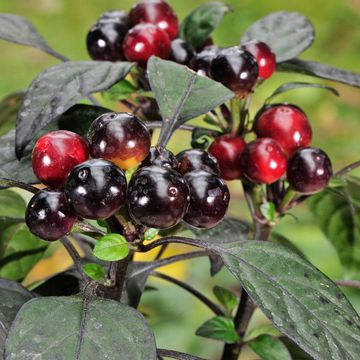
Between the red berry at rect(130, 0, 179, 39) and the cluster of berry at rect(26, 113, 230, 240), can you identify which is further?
the red berry at rect(130, 0, 179, 39)

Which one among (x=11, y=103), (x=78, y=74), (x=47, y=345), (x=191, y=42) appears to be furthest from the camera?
(x=11, y=103)

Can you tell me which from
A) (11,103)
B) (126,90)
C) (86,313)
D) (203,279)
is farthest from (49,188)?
(203,279)

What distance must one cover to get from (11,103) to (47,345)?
0.52 meters

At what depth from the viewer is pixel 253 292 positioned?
20.6 inches

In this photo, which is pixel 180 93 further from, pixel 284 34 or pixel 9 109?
pixel 9 109

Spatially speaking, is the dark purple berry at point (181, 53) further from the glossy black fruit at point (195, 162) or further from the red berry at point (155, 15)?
the glossy black fruit at point (195, 162)

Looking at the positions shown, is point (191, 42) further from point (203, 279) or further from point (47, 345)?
point (203, 279)

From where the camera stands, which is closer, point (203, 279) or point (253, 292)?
point (253, 292)

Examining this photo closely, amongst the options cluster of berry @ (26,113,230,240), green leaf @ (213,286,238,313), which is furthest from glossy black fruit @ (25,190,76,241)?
green leaf @ (213,286,238,313)

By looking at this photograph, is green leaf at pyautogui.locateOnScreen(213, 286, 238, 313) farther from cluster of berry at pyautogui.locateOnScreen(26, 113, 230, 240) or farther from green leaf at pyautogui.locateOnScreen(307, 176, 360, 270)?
cluster of berry at pyautogui.locateOnScreen(26, 113, 230, 240)

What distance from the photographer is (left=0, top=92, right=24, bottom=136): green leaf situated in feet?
3.05

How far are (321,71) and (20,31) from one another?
0.32 m

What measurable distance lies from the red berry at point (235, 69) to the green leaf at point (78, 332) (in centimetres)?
25

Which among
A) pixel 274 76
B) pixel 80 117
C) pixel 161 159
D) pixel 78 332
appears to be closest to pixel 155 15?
pixel 80 117
